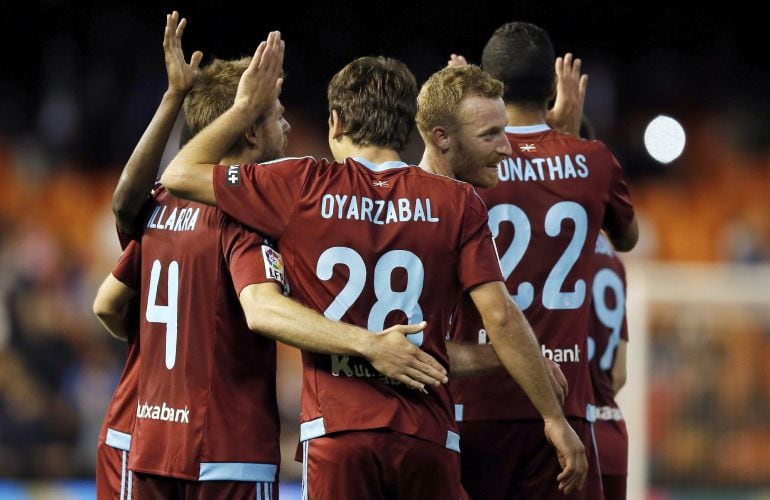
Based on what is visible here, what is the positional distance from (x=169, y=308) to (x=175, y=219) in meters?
0.31

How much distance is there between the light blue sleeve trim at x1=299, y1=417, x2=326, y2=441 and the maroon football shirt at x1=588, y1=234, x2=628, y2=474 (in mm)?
1898

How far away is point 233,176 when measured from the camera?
12.0 ft

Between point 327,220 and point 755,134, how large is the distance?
13.3 meters

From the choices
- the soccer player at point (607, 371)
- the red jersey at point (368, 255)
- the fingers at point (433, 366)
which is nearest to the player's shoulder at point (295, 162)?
the red jersey at point (368, 255)

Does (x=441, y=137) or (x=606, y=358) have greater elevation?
(x=441, y=137)

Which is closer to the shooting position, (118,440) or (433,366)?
(433,366)

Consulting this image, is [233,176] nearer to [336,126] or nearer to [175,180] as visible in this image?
[175,180]

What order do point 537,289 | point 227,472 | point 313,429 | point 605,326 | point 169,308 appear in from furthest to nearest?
point 605,326 → point 537,289 → point 169,308 → point 227,472 → point 313,429

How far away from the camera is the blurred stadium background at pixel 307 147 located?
9820mm

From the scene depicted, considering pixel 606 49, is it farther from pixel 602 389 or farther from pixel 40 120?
pixel 602 389

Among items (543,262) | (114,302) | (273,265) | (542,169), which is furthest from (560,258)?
(114,302)

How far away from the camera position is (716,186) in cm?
1554

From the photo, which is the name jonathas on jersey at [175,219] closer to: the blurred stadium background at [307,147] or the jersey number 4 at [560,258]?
the jersey number 4 at [560,258]

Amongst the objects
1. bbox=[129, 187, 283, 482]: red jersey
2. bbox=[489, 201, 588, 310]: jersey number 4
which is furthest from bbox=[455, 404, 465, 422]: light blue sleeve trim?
bbox=[129, 187, 283, 482]: red jersey
